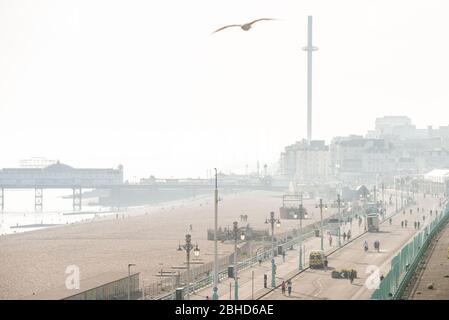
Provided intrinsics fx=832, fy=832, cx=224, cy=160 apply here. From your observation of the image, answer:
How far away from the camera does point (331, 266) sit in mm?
66438

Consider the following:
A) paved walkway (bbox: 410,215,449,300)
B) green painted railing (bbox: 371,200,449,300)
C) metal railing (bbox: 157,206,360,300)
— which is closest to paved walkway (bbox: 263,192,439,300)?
green painted railing (bbox: 371,200,449,300)

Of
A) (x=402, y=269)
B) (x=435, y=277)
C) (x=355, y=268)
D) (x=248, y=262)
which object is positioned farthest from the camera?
(x=248, y=262)

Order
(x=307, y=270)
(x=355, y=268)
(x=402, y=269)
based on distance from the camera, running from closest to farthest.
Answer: (x=402, y=269) < (x=307, y=270) < (x=355, y=268)

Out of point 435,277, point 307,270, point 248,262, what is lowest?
point 307,270

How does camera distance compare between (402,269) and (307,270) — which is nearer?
(402,269)

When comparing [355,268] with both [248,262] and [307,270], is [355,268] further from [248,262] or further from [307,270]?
[248,262]

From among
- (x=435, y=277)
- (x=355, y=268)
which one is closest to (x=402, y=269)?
(x=435, y=277)

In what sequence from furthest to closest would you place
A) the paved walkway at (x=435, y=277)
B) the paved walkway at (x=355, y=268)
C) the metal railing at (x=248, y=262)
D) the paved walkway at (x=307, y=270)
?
1. the metal railing at (x=248, y=262)
2. the paved walkway at (x=307, y=270)
3. the paved walkway at (x=355, y=268)
4. the paved walkway at (x=435, y=277)

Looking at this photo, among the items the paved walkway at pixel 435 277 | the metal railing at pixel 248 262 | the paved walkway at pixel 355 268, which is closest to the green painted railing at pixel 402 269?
the paved walkway at pixel 435 277

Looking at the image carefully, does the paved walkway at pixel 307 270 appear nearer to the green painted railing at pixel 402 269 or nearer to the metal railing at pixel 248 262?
the metal railing at pixel 248 262

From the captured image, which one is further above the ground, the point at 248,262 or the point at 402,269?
the point at 402,269

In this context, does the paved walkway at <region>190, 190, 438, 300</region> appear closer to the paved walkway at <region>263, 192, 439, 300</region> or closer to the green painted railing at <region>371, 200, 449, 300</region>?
the paved walkway at <region>263, 192, 439, 300</region>
